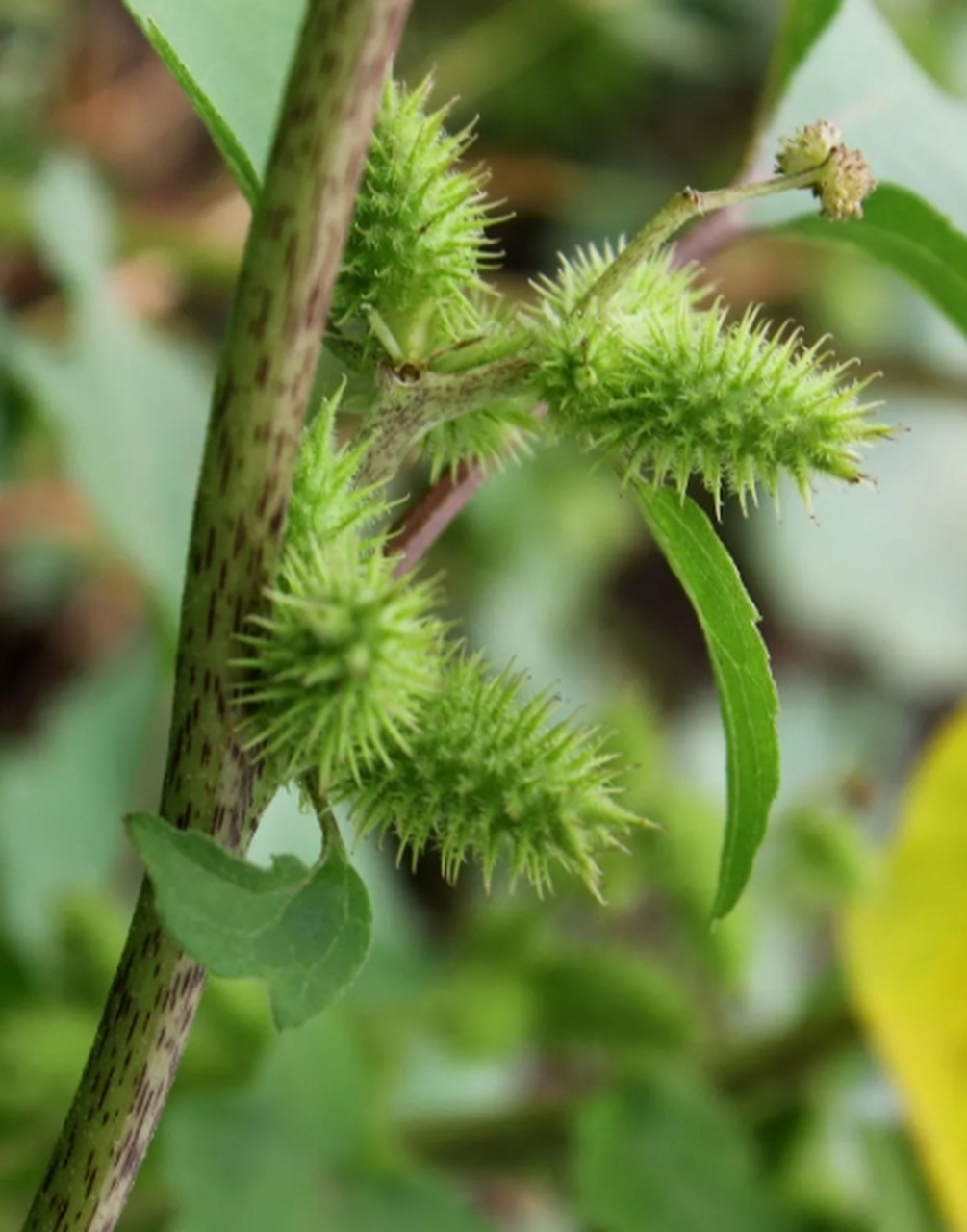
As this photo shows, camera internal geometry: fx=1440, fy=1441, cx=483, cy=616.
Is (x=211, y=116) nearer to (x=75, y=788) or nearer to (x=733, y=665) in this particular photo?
(x=733, y=665)

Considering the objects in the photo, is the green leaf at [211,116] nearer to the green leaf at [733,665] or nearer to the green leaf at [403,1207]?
the green leaf at [733,665]

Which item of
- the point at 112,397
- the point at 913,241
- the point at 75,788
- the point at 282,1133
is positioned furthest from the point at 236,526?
the point at 75,788

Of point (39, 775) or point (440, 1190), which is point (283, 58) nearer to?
point (440, 1190)

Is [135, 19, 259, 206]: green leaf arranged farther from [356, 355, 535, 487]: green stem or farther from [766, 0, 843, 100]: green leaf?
[766, 0, 843, 100]: green leaf

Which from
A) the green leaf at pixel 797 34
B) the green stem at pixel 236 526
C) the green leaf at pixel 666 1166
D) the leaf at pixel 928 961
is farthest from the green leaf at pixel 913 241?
the green leaf at pixel 666 1166

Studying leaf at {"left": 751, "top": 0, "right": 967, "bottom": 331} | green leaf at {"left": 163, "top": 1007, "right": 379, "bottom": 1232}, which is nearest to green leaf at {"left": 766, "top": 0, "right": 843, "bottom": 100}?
leaf at {"left": 751, "top": 0, "right": 967, "bottom": 331}
